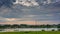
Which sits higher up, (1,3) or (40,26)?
(1,3)

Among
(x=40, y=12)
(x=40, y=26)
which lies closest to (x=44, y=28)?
(x=40, y=26)

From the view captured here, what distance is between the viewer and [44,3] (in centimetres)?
271

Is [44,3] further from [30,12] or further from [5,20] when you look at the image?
[5,20]

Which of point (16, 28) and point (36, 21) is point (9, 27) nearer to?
point (16, 28)

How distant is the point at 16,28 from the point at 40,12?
0.47 meters

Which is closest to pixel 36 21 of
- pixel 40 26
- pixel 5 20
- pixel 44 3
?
pixel 40 26

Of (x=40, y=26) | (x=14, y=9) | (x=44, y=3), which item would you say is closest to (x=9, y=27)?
(x=14, y=9)

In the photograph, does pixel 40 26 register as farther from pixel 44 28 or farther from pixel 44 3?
pixel 44 3

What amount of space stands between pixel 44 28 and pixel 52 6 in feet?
1.26

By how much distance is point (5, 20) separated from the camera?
267 centimetres

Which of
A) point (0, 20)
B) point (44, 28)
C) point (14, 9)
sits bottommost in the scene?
point (44, 28)

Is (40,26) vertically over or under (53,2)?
under

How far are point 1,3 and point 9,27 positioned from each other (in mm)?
404

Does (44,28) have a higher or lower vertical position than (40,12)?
lower
